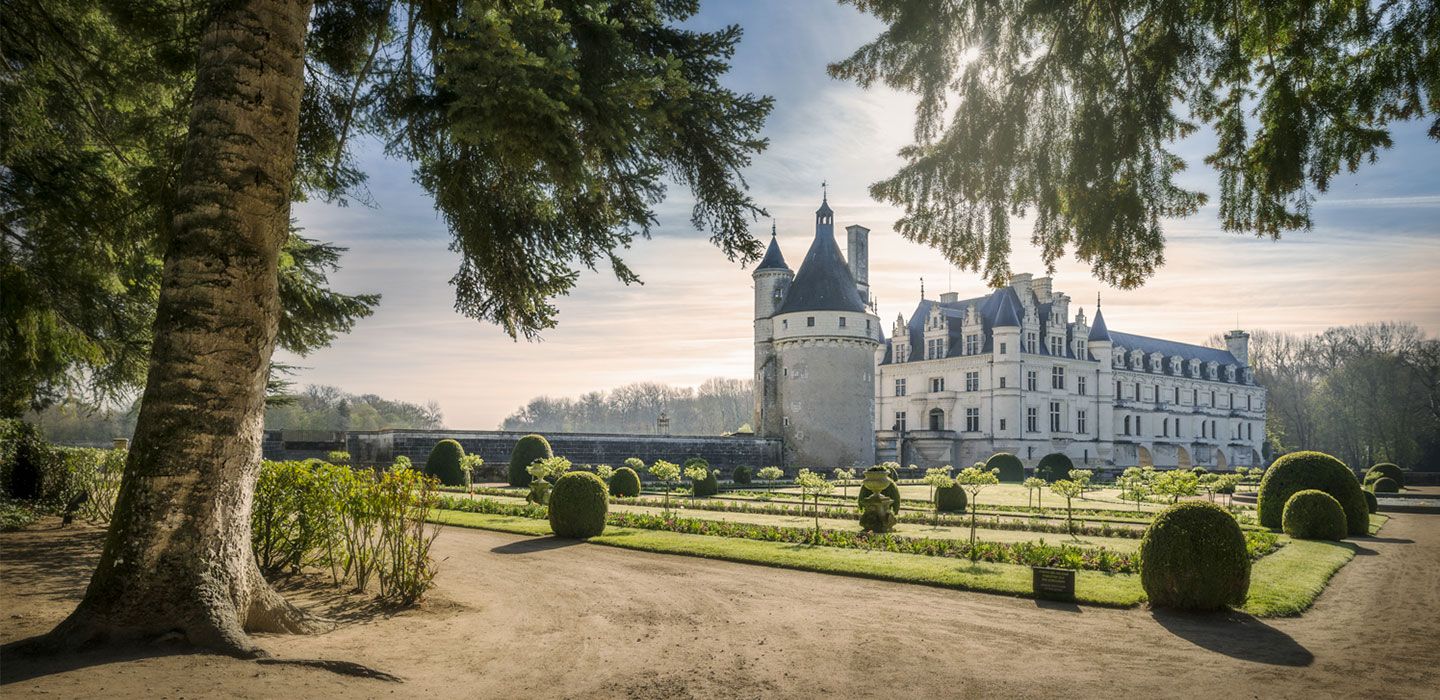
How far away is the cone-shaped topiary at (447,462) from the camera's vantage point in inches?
1060

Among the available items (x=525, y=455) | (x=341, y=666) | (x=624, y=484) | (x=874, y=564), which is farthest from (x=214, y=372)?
(x=525, y=455)

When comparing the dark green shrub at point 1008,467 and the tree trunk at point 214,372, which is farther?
the dark green shrub at point 1008,467

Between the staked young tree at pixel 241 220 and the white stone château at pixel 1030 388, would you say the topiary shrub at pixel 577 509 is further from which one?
the white stone château at pixel 1030 388

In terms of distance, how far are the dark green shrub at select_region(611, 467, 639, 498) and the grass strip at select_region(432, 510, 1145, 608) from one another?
8.64 metres

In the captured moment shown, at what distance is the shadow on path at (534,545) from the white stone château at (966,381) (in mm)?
27080

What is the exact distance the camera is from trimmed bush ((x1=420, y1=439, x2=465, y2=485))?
2692cm

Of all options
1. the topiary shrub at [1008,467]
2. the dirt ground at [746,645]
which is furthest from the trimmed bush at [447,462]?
the topiary shrub at [1008,467]

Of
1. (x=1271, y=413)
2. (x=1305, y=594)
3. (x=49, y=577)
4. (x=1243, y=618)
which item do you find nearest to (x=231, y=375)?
(x=49, y=577)

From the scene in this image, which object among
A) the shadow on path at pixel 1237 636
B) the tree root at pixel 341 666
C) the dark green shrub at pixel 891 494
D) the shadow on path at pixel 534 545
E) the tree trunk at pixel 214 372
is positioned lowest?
the shadow on path at pixel 534 545

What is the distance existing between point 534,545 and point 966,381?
38.9m

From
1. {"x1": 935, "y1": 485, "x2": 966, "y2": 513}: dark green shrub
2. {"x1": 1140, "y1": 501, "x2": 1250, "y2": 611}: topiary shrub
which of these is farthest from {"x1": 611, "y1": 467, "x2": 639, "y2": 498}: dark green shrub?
{"x1": 1140, "y1": 501, "x2": 1250, "y2": 611}: topiary shrub

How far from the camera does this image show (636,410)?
105 meters

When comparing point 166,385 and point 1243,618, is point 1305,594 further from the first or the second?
point 166,385

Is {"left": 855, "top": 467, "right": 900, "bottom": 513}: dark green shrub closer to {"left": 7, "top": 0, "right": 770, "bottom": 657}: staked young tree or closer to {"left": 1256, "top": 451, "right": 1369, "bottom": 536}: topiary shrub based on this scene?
{"left": 1256, "top": 451, "right": 1369, "bottom": 536}: topiary shrub
